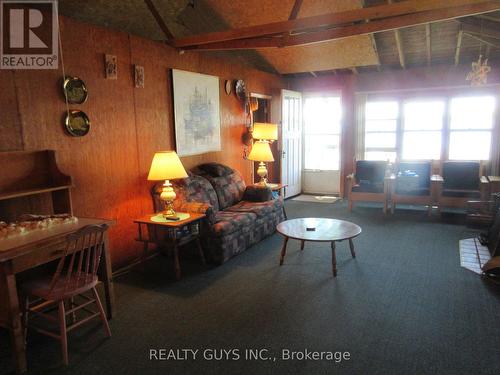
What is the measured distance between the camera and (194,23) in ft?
15.4

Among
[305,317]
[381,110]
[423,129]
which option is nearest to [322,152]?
[381,110]

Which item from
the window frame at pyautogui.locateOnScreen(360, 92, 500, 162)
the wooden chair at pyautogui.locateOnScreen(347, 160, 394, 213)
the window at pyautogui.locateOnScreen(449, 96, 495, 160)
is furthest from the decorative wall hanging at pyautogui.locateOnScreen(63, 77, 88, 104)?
the window at pyautogui.locateOnScreen(449, 96, 495, 160)

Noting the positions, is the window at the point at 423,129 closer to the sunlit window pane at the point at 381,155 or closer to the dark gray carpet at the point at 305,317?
the sunlit window pane at the point at 381,155

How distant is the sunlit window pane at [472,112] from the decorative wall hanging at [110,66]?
Answer: 5.72 metres

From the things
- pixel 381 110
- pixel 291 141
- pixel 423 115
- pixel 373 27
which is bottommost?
pixel 291 141

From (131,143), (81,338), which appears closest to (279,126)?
(131,143)

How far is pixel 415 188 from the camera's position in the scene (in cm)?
→ 569

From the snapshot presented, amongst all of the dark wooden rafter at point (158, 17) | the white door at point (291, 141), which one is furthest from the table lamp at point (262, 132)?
the dark wooden rafter at point (158, 17)

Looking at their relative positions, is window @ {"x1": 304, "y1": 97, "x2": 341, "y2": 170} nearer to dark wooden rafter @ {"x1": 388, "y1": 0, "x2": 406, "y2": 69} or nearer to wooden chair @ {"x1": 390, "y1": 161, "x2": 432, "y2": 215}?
dark wooden rafter @ {"x1": 388, "y1": 0, "x2": 406, "y2": 69}

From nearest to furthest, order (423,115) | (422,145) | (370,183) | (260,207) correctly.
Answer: (260,207) < (370,183) < (423,115) < (422,145)

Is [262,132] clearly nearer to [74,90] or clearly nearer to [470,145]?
[74,90]

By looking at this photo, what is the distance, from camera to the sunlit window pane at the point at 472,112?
620 cm

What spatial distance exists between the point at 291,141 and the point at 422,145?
8.03 ft

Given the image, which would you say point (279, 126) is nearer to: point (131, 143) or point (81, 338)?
point (131, 143)
